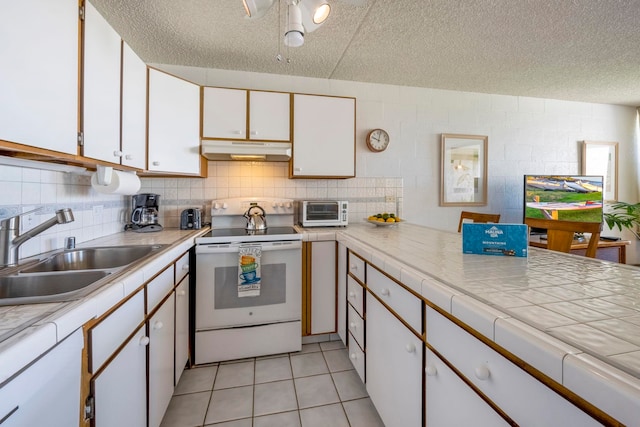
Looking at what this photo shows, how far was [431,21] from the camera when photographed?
195 centimetres

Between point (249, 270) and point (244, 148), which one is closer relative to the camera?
point (249, 270)

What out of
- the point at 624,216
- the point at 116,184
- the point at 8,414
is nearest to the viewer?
the point at 8,414

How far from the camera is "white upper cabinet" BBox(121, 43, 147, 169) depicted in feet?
5.31

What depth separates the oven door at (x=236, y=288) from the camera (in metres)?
1.98

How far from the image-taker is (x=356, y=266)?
69.5 inches

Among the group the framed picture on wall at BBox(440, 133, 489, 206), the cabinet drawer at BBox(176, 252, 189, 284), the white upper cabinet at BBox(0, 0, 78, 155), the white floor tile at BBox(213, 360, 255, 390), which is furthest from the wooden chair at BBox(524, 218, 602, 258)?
the white upper cabinet at BBox(0, 0, 78, 155)

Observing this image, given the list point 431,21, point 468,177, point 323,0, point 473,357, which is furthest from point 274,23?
point 468,177

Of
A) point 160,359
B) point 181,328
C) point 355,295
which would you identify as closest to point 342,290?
point 355,295

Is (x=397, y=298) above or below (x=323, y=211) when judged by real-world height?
below

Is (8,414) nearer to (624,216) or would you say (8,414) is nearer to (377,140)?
(377,140)

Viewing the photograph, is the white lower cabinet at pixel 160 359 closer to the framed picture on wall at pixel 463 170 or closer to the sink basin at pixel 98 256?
the sink basin at pixel 98 256

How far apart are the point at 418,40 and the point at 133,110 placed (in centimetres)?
210

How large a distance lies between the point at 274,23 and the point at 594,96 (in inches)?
152

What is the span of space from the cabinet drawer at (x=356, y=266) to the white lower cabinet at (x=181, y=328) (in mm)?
1088
